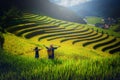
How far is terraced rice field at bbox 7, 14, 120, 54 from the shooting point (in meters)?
6.93

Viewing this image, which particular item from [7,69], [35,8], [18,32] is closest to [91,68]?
[7,69]

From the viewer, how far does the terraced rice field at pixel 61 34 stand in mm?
6927

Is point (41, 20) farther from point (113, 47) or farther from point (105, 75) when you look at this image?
point (105, 75)

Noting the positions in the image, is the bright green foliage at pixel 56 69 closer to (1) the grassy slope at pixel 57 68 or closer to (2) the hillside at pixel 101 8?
(1) the grassy slope at pixel 57 68

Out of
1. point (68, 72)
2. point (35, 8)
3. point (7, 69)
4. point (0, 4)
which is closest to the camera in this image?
point (68, 72)

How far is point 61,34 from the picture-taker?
785 cm

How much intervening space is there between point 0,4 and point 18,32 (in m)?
1.45

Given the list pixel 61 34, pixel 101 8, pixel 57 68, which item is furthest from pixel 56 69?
pixel 61 34

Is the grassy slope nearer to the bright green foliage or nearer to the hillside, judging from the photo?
the bright green foliage

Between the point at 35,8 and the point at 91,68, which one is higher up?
the point at 35,8

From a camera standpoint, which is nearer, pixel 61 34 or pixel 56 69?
pixel 56 69

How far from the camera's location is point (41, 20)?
360 inches

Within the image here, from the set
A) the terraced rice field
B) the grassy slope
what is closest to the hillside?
the terraced rice field

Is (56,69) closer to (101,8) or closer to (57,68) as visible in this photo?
(57,68)
